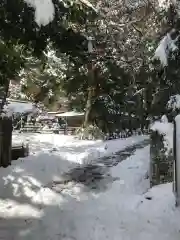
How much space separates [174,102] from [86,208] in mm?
3177

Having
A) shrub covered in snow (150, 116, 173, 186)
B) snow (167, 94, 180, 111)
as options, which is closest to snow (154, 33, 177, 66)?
snow (167, 94, 180, 111)

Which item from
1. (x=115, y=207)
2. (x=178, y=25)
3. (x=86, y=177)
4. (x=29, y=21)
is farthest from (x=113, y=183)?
(x=29, y=21)

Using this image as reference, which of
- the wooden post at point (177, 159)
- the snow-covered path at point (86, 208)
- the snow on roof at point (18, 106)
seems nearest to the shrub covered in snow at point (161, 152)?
the snow-covered path at point (86, 208)

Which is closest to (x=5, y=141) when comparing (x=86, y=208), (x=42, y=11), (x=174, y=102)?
(x=86, y=208)

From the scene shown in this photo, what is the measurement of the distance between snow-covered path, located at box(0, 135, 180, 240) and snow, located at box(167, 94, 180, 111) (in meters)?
1.99

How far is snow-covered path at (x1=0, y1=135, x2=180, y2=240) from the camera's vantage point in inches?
272

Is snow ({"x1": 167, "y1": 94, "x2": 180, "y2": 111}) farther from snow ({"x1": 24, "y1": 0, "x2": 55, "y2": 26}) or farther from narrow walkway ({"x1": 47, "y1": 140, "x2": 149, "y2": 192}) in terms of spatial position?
narrow walkway ({"x1": 47, "y1": 140, "x2": 149, "y2": 192})

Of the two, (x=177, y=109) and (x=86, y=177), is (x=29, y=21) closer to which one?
(x=177, y=109)

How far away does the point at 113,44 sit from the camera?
12.2 meters

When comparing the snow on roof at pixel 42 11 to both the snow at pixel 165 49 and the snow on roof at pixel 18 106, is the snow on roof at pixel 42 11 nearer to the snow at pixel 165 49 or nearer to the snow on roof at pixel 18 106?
the snow at pixel 165 49

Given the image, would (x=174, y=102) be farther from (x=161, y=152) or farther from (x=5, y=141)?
(x=5, y=141)

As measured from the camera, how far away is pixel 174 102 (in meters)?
7.95

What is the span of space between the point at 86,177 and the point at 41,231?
18.3 feet

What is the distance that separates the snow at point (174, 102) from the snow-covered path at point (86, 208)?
1.99 metres
